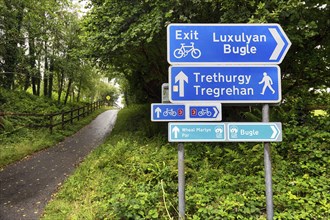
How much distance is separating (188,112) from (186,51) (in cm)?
80

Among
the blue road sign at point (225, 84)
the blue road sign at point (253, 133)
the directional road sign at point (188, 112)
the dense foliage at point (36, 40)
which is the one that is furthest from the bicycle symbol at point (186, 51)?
the dense foliage at point (36, 40)

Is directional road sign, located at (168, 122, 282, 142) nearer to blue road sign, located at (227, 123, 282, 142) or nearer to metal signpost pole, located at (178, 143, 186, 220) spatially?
blue road sign, located at (227, 123, 282, 142)

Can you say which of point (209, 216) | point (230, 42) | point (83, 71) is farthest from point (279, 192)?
point (83, 71)

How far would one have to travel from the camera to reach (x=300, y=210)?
3783 mm

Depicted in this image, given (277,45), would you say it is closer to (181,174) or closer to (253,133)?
(253,133)

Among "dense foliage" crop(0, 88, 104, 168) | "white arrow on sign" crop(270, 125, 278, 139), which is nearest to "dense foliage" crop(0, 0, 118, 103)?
"dense foliage" crop(0, 88, 104, 168)

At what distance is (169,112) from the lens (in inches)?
134

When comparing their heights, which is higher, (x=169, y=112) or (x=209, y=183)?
(x=169, y=112)

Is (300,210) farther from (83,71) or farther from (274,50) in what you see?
(83,71)

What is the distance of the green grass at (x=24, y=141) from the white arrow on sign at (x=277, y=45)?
8249mm

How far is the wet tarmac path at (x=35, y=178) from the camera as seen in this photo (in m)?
5.18

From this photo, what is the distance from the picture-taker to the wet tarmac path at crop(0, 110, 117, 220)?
5.18 m

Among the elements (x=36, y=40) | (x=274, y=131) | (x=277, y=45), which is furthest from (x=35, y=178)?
(x=36, y=40)

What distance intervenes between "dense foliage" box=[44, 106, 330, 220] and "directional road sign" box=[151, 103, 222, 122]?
140cm
